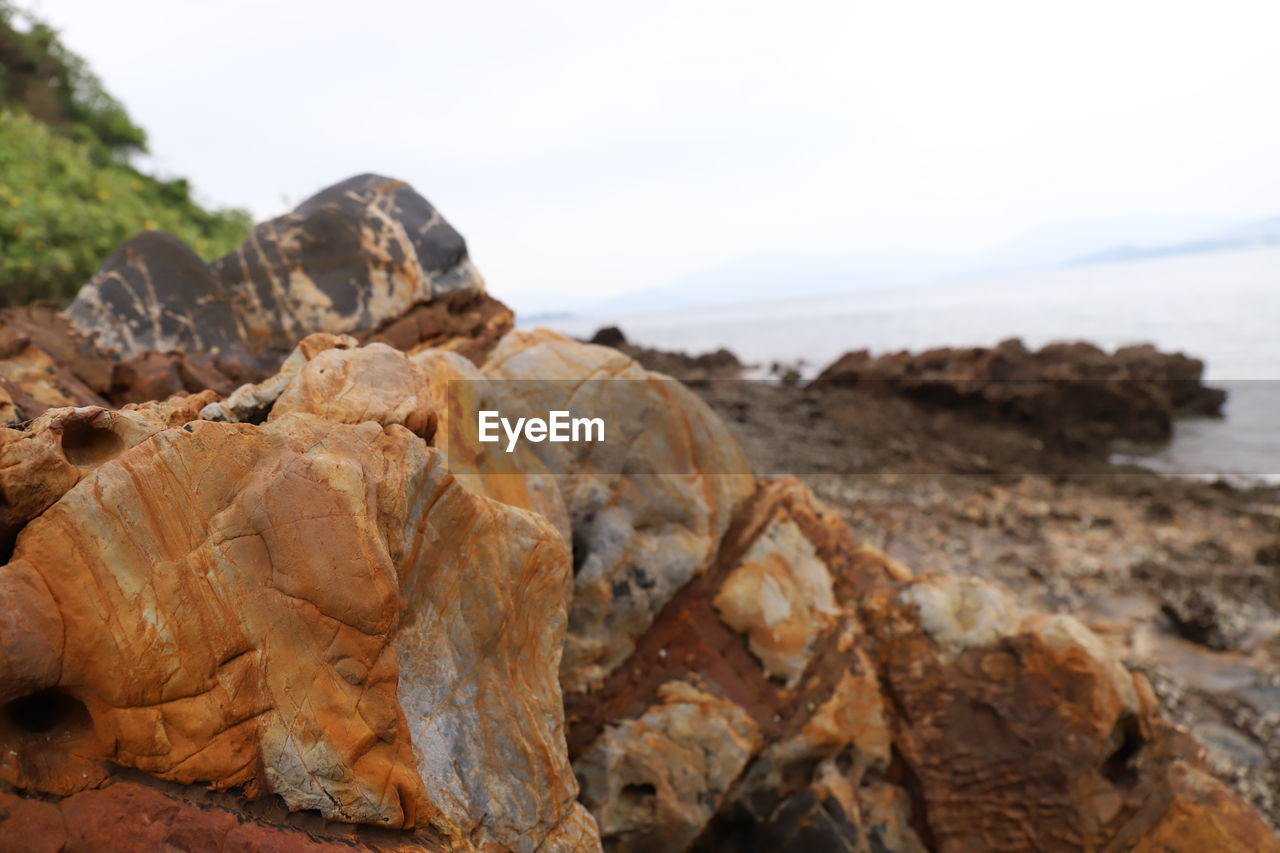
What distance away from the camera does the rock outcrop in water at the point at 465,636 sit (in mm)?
3252

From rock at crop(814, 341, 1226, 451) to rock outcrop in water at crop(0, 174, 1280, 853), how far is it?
17.6 metres

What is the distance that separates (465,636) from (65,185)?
15.6 meters

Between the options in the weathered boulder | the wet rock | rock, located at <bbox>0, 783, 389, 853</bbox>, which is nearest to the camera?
rock, located at <bbox>0, 783, 389, 853</bbox>

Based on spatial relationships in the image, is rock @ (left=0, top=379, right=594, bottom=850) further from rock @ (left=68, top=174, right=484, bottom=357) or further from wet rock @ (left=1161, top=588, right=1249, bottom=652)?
wet rock @ (left=1161, top=588, right=1249, bottom=652)

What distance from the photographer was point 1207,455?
22344 mm

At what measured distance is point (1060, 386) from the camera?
23.4 meters

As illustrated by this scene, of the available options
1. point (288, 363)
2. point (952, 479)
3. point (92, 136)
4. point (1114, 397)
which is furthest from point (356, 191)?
point (1114, 397)

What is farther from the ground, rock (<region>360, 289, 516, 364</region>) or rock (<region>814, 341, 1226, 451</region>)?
rock (<region>360, 289, 516, 364</region>)

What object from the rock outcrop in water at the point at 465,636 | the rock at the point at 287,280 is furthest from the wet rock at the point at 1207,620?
the rock at the point at 287,280

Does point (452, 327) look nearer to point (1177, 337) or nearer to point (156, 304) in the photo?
point (156, 304)

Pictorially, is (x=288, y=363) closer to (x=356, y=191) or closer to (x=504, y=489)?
(x=504, y=489)

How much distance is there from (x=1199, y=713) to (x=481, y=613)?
10134 mm

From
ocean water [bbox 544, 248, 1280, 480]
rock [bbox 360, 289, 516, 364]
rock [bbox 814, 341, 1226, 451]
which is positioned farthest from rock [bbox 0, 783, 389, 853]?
ocean water [bbox 544, 248, 1280, 480]

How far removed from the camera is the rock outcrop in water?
128 inches
